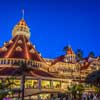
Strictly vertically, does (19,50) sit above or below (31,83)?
above

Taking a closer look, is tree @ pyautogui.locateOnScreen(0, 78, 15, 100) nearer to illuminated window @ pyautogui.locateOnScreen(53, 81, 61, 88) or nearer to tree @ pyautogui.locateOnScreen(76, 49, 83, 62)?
illuminated window @ pyautogui.locateOnScreen(53, 81, 61, 88)

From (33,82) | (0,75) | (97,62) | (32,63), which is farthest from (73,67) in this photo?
(0,75)

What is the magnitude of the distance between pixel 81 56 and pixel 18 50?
98.8 ft

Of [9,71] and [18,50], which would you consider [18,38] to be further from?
[9,71]

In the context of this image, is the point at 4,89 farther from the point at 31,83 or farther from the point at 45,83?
the point at 45,83

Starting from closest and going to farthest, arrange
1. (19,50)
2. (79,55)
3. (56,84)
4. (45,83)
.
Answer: (45,83), (56,84), (19,50), (79,55)

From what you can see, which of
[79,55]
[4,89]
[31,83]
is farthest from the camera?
[79,55]

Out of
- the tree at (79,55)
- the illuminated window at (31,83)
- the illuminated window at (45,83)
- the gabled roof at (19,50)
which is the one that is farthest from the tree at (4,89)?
the tree at (79,55)

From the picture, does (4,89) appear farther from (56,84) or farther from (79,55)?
(79,55)

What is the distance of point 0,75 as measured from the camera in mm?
67500

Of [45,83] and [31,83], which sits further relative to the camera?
[45,83]

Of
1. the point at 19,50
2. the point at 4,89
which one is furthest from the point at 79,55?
the point at 4,89

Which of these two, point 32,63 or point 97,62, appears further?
point 97,62

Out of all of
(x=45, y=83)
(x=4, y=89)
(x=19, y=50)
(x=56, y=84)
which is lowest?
(x=4, y=89)
